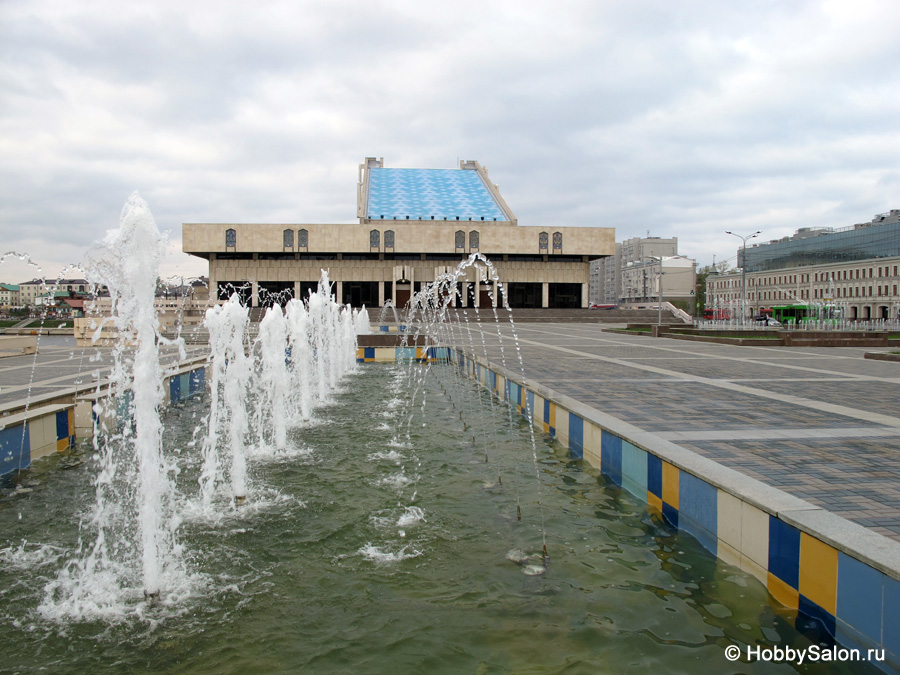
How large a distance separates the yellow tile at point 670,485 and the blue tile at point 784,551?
1.06 meters

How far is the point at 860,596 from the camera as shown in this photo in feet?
9.45

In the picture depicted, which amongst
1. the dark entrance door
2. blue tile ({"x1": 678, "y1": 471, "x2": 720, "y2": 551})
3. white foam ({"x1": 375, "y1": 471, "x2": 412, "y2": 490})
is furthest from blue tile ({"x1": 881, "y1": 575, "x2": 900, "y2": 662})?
the dark entrance door

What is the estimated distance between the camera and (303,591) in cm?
368

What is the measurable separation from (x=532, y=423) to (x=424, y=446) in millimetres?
1777

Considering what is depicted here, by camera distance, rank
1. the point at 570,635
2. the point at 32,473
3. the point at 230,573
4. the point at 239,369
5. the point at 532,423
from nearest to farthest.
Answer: the point at 570,635 < the point at 230,573 < the point at 32,473 < the point at 239,369 < the point at 532,423

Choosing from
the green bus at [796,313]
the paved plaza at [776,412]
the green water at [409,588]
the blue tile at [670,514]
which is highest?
the green bus at [796,313]

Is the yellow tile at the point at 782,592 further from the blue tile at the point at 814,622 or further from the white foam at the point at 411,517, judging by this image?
the white foam at the point at 411,517

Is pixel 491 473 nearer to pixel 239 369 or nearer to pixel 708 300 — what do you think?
pixel 239 369

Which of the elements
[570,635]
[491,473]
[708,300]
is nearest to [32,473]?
[491,473]

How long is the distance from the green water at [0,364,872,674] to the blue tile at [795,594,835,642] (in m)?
0.08

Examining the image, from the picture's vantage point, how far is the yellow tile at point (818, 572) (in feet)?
9.98

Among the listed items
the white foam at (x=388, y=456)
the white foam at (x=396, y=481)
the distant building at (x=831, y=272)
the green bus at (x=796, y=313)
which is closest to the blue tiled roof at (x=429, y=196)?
the green bus at (x=796, y=313)

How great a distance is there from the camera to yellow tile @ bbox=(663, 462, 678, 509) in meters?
4.53

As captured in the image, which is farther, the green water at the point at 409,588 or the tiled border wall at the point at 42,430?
the tiled border wall at the point at 42,430
